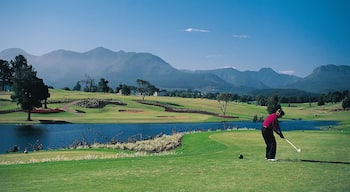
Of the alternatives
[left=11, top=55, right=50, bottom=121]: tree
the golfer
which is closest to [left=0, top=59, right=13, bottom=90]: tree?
[left=11, top=55, right=50, bottom=121]: tree

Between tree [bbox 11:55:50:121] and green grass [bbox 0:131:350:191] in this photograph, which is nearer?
green grass [bbox 0:131:350:191]

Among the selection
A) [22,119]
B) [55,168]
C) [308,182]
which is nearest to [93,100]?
[22,119]

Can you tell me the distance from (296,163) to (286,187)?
4.67m

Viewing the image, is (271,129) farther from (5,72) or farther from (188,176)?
(5,72)

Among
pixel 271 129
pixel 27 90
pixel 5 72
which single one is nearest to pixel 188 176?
pixel 271 129

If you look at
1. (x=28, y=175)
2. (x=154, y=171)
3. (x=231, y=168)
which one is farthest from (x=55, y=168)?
(x=231, y=168)

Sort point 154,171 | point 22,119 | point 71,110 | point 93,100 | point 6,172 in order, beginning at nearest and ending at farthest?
point 154,171
point 6,172
point 22,119
point 71,110
point 93,100

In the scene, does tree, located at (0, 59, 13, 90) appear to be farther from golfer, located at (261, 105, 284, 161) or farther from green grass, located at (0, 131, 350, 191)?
golfer, located at (261, 105, 284, 161)

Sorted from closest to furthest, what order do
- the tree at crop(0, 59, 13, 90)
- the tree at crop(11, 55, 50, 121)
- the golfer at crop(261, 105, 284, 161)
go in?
the golfer at crop(261, 105, 284, 161), the tree at crop(11, 55, 50, 121), the tree at crop(0, 59, 13, 90)

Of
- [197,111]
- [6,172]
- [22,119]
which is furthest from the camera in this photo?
[197,111]

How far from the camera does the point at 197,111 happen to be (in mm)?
Answer: 119062

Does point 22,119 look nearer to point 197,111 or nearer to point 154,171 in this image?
point 197,111

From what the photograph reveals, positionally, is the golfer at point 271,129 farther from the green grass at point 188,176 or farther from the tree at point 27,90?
the tree at point 27,90

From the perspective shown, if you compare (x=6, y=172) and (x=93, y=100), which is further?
(x=93, y=100)
